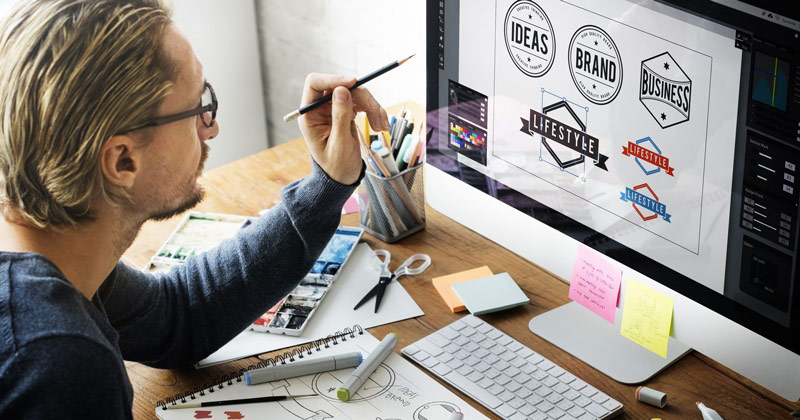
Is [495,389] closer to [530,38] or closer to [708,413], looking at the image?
[708,413]

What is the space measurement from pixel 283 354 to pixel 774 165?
2.06ft

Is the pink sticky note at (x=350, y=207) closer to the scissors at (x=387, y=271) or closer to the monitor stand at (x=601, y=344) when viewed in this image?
the scissors at (x=387, y=271)

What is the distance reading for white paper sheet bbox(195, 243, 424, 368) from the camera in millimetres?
1157

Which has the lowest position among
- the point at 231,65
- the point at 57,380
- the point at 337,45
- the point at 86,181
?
the point at 231,65

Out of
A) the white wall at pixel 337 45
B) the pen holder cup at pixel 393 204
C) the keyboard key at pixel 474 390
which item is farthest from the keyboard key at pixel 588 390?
the white wall at pixel 337 45

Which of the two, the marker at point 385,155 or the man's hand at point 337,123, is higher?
the man's hand at point 337,123

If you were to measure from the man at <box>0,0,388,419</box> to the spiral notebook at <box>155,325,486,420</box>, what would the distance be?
8 centimetres

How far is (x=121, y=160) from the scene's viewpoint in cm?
92

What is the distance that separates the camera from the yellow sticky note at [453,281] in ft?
4.05

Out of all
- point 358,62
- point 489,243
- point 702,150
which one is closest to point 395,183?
point 489,243

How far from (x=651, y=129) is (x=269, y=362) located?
55 centimetres

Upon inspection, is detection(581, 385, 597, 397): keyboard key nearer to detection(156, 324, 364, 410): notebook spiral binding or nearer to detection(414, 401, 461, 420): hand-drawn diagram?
detection(414, 401, 461, 420): hand-drawn diagram

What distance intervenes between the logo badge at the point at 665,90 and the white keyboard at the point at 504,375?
1.11 feet

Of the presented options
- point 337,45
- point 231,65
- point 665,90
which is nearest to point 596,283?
point 665,90
